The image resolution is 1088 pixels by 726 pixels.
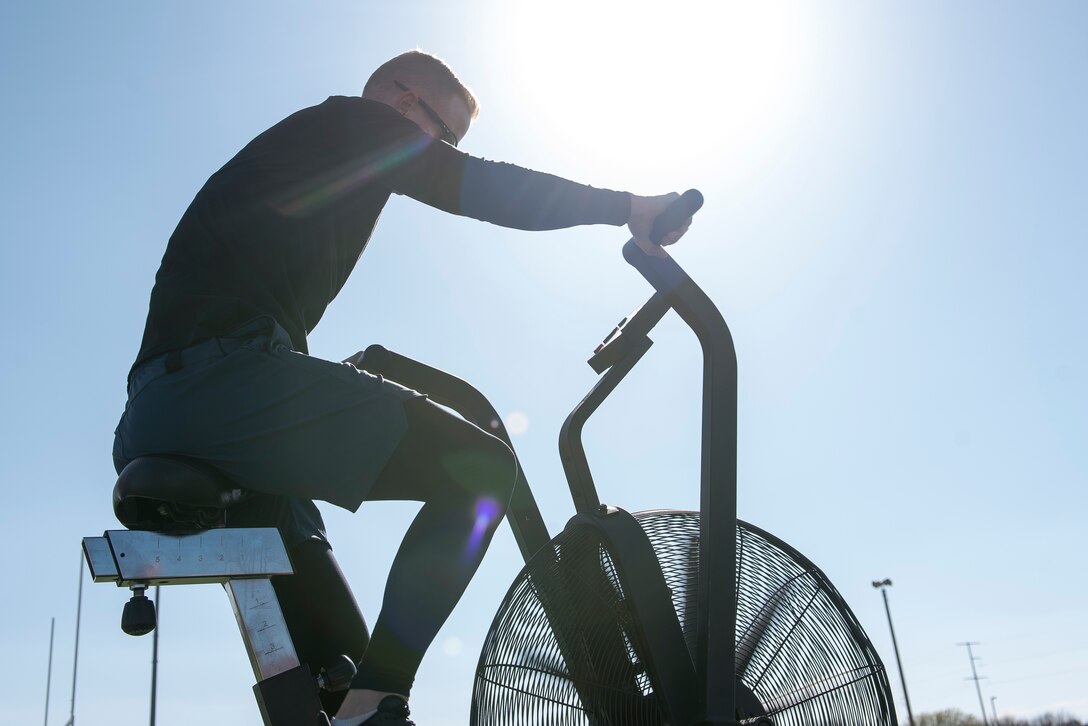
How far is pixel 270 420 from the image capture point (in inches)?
80.3

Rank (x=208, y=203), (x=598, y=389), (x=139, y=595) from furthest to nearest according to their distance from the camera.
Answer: (x=598, y=389) → (x=208, y=203) → (x=139, y=595)

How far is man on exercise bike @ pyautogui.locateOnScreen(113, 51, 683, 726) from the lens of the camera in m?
2.03

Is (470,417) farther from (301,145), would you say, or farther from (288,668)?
(288,668)

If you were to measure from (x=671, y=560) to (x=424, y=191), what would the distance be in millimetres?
1292

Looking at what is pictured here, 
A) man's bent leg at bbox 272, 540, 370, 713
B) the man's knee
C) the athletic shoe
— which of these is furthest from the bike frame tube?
man's bent leg at bbox 272, 540, 370, 713

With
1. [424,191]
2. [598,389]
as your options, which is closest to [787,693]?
A: [598,389]

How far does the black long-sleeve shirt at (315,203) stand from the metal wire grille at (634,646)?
96 centimetres

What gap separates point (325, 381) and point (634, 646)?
1.17m

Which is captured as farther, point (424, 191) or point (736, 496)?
point (736, 496)

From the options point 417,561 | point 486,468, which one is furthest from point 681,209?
point 417,561

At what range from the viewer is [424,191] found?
2365 mm

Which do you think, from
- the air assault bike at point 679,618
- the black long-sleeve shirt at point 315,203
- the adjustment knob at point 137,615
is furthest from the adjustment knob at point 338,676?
the black long-sleeve shirt at point 315,203

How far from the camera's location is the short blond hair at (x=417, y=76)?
9.06 feet

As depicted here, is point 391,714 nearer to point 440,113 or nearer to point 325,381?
point 325,381
